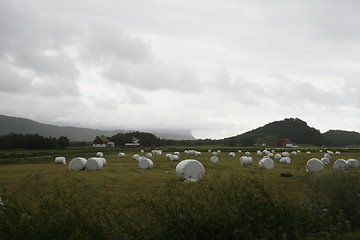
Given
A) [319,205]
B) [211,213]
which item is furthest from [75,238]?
[319,205]

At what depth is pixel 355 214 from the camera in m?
10.7

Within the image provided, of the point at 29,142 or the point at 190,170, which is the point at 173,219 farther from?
the point at 29,142

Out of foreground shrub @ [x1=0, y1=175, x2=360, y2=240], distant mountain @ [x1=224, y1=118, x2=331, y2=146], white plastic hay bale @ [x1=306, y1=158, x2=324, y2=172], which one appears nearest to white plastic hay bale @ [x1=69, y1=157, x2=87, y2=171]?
white plastic hay bale @ [x1=306, y1=158, x2=324, y2=172]

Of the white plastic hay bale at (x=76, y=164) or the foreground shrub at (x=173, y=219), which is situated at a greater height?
the foreground shrub at (x=173, y=219)

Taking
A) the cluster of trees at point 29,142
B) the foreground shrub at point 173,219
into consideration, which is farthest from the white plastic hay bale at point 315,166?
the cluster of trees at point 29,142

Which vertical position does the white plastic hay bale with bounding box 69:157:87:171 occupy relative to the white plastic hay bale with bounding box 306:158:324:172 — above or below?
below

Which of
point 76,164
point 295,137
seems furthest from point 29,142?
point 295,137

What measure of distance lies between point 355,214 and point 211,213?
17.6 feet

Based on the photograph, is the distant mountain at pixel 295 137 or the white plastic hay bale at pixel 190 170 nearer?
the white plastic hay bale at pixel 190 170

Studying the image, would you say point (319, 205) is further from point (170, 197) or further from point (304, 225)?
point (170, 197)

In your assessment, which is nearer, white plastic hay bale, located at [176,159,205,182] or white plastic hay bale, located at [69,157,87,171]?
white plastic hay bale, located at [176,159,205,182]

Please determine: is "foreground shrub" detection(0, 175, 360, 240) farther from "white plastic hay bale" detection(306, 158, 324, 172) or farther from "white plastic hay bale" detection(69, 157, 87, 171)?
"white plastic hay bale" detection(69, 157, 87, 171)

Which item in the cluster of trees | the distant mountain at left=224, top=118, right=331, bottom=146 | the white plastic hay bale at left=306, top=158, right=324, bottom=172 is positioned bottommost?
the white plastic hay bale at left=306, top=158, right=324, bottom=172

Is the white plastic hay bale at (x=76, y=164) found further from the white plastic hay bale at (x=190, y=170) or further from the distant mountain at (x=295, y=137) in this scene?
the distant mountain at (x=295, y=137)
